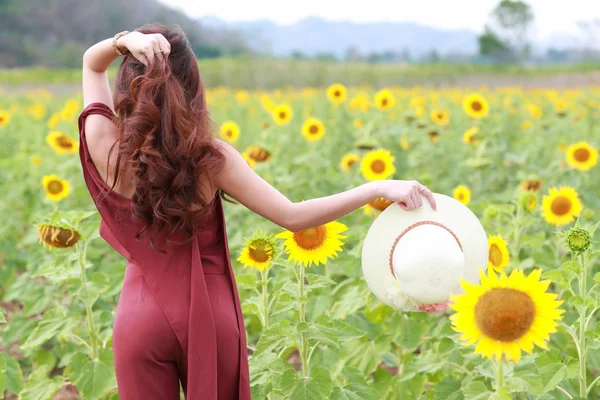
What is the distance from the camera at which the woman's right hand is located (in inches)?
72.1

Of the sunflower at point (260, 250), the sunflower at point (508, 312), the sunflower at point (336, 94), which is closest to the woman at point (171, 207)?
the sunflower at point (260, 250)

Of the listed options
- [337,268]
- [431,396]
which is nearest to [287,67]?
[337,268]

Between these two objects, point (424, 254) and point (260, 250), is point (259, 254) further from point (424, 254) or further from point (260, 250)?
point (424, 254)

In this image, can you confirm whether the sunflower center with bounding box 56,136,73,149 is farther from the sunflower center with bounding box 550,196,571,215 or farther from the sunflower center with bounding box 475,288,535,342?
the sunflower center with bounding box 475,288,535,342

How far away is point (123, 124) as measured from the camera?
71.7 inches

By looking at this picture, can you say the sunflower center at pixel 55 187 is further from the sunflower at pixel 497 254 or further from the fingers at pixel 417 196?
the fingers at pixel 417 196

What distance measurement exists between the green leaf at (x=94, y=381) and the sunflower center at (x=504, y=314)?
131 cm

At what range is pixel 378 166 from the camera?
346 centimetres

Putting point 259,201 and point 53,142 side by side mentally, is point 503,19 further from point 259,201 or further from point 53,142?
point 259,201

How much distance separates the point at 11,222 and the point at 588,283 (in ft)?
10.2

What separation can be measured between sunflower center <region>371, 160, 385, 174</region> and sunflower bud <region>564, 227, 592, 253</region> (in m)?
1.58

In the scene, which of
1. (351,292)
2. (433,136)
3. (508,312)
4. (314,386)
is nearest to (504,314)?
(508,312)

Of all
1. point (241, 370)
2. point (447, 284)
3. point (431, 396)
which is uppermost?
point (447, 284)

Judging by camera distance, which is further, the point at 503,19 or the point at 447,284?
the point at 503,19
